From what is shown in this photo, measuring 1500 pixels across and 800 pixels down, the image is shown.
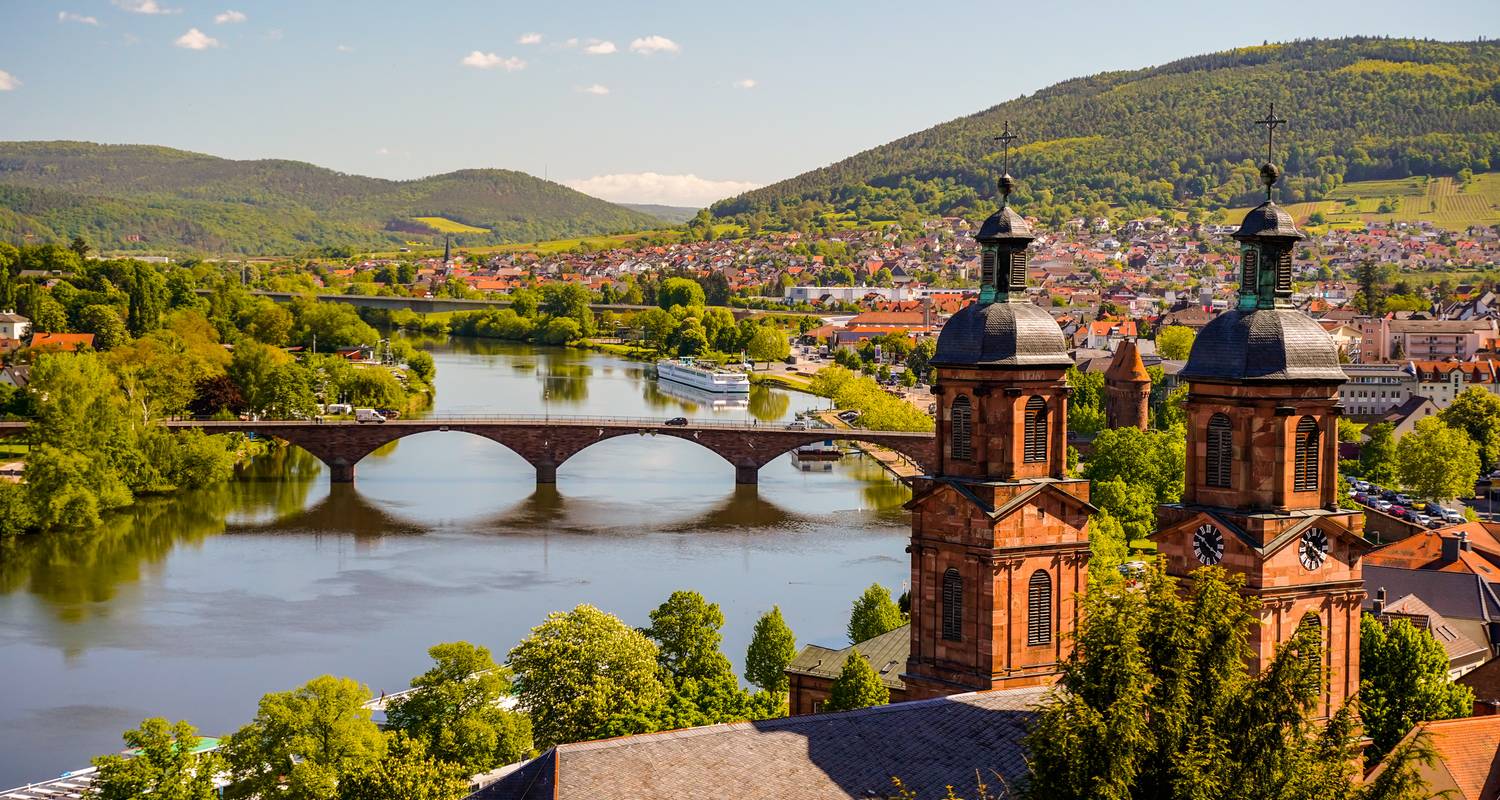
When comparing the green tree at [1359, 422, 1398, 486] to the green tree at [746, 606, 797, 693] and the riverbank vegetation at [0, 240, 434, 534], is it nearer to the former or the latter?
the green tree at [746, 606, 797, 693]

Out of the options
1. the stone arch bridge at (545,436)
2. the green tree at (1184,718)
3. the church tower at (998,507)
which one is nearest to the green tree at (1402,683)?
the church tower at (998,507)

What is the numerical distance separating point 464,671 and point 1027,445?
12870 millimetres

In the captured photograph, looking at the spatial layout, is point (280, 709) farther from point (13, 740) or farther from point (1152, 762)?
point (1152, 762)

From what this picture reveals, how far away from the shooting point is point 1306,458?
2495 cm

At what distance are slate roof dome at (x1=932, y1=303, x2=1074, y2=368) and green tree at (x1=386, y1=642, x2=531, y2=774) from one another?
11.6m

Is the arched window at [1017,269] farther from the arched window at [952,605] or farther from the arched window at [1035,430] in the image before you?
the arched window at [952,605]

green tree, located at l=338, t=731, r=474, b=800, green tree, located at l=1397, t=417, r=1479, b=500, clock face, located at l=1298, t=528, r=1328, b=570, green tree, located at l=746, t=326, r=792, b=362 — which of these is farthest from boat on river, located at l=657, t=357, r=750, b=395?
clock face, located at l=1298, t=528, r=1328, b=570

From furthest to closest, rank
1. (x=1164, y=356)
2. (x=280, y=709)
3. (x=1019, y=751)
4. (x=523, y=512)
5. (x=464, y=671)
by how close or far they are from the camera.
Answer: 1. (x=1164, y=356)
2. (x=523, y=512)
3. (x=464, y=671)
4. (x=280, y=709)
5. (x=1019, y=751)

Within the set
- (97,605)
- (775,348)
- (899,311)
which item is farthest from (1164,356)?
(97,605)

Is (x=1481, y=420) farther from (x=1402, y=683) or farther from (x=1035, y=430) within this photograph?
(x=1035, y=430)

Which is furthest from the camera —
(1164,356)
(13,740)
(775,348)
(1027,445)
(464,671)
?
(775,348)

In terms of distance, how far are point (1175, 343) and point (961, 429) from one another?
3946 inches

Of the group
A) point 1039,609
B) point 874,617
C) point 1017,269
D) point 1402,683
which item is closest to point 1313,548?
point 1039,609

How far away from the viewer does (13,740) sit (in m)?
41.3
